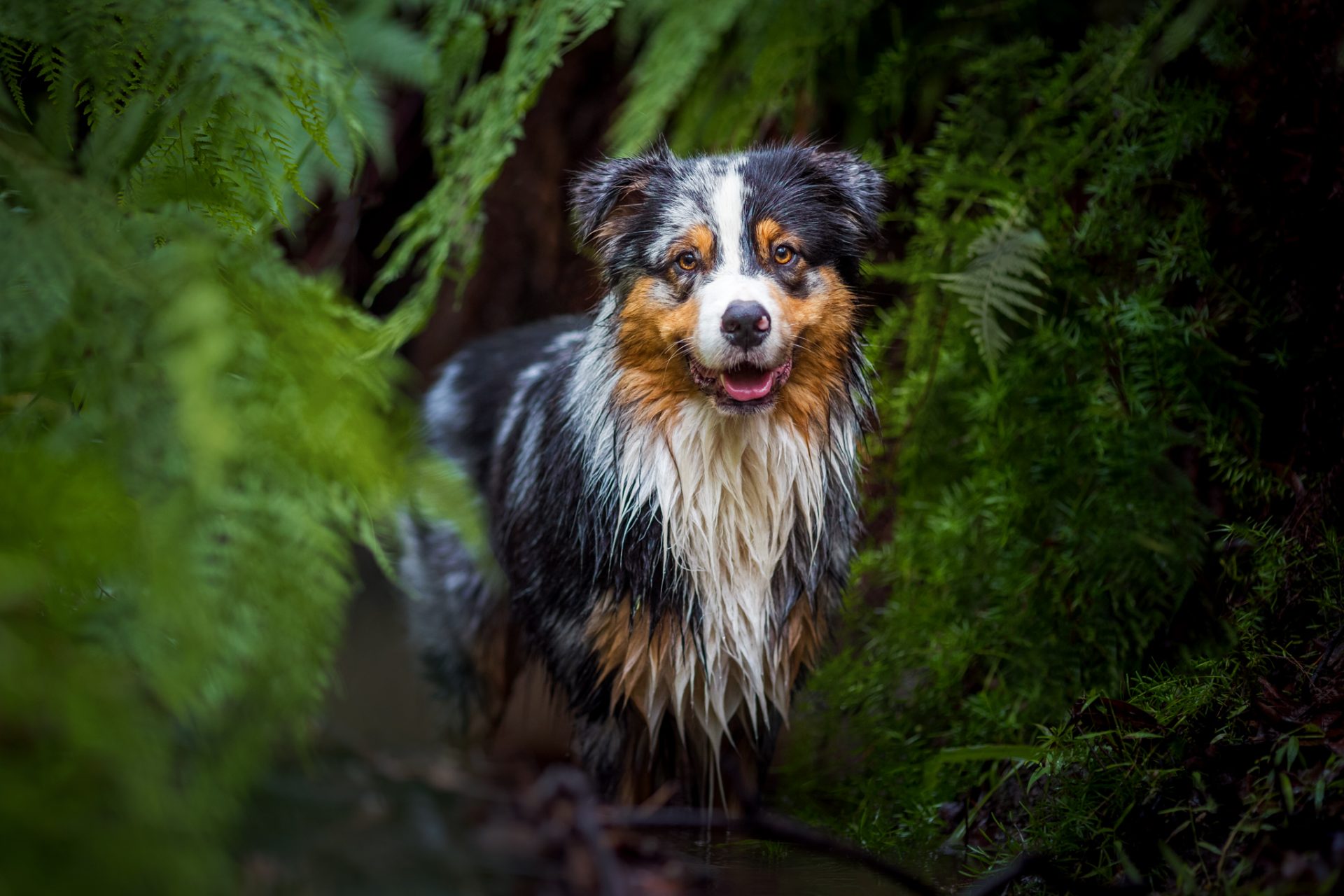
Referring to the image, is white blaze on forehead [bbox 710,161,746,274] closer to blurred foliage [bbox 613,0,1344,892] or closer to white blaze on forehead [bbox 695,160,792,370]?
white blaze on forehead [bbox 695,160,792,370]

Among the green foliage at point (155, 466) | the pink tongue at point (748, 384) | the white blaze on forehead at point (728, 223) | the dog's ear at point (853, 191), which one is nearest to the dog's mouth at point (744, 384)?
the pink tongue at point (748, 384)

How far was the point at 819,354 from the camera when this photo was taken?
309cm

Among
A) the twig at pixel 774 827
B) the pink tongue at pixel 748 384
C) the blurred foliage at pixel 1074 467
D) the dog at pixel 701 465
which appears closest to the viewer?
the twig at pixel 774 827

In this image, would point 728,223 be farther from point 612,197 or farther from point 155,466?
point 155,466

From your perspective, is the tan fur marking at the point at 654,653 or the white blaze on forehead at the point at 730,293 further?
the tan fur marking at the point at 654,653

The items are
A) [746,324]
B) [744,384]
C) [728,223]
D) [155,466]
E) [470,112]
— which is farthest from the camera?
[470,112]

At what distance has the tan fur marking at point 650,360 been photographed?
304 cm

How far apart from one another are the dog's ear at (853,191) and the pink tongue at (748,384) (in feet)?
1.84

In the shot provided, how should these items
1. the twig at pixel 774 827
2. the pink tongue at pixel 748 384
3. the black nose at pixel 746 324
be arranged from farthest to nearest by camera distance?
the pink tongue at pixel 748 384 < the black nose at pixel 746 324 < the twig at pixel 774 827

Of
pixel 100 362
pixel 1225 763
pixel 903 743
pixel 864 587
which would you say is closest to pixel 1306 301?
pixel 1225 763

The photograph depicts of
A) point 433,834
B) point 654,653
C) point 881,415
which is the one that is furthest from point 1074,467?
point 433,834

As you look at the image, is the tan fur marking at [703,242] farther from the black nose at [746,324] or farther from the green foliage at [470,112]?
the green foliage at [470,112]

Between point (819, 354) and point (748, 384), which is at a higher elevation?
point (819, 354)

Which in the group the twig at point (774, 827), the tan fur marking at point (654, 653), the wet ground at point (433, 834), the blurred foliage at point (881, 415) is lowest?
the tan fur marking at point (654, 653)
